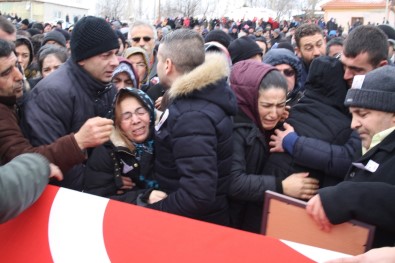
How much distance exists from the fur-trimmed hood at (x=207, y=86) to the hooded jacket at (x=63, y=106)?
658mm

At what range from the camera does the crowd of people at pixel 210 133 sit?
1.89 m

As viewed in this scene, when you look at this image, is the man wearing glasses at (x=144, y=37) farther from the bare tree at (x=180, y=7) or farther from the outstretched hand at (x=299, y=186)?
the bare tree at (x=180, y=7)

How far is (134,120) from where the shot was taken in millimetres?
2520

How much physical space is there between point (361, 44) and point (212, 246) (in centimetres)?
187

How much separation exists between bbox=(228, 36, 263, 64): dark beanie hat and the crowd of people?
1.64m

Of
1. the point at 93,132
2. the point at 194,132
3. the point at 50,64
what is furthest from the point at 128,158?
the point at 50,64

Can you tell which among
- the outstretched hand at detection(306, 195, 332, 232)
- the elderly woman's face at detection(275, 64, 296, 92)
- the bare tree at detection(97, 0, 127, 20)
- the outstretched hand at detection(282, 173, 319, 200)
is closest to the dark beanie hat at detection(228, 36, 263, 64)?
the elderly woman's face at detection(275, 64, 296, 92)

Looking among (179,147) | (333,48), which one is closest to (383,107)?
(179,147)

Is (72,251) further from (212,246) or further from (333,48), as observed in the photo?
(333,48)

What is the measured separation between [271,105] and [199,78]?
0.60m

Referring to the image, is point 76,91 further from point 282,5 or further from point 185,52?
point 282,5

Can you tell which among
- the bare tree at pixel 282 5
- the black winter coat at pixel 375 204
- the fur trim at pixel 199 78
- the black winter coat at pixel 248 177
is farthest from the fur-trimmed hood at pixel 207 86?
the bare tree at pixel 282 5

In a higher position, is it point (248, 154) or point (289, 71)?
point (289, 71)

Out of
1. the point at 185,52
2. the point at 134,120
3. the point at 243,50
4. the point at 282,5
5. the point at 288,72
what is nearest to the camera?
the point at 185,52
